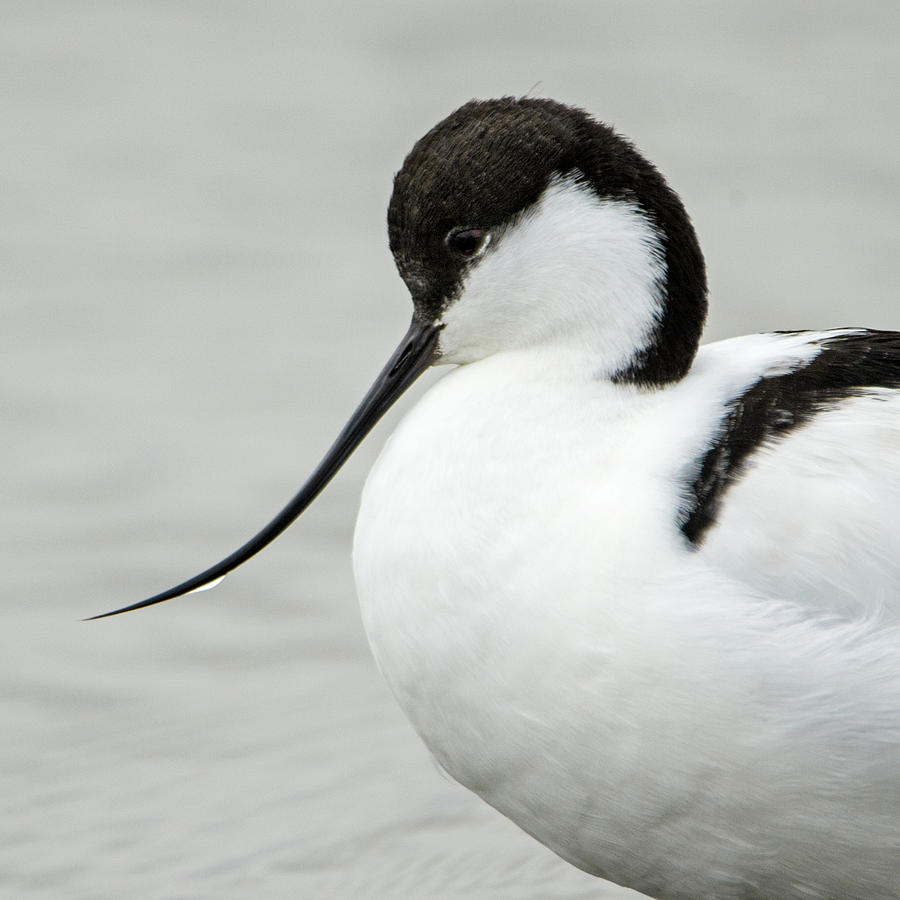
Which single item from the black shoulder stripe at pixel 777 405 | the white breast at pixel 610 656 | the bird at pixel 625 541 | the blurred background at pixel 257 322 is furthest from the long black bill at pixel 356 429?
the blurred background at pixel 257 322

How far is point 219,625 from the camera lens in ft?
16.5

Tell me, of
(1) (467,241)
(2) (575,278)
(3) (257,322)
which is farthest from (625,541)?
(3) (257,322)

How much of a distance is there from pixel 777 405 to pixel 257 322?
319cm

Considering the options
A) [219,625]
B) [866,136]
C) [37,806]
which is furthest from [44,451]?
[866,136]

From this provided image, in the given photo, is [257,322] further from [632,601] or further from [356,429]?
[632,601]

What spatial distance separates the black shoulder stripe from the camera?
3.15 meters

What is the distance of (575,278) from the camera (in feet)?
10.8

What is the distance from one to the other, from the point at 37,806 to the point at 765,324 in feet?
9.57

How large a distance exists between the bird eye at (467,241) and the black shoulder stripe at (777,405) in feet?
1.78

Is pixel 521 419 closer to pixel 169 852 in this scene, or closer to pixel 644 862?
pixel 644 862

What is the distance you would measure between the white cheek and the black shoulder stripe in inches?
9.2

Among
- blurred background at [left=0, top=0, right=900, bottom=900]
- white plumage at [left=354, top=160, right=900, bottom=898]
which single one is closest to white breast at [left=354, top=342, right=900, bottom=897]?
white plumage at [left=354, top=160, right=900, bottom=898]

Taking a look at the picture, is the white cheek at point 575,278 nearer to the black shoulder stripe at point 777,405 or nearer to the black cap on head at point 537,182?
the black cap on head at point 537,182

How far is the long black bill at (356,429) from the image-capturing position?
349 cm
